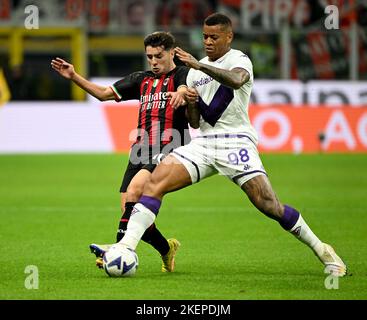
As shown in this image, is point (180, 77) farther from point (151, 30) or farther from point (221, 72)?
point (151, 30)

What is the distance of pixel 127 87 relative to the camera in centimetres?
959

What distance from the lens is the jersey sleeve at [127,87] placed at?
9.59 m

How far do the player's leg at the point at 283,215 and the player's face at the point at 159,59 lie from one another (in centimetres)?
139

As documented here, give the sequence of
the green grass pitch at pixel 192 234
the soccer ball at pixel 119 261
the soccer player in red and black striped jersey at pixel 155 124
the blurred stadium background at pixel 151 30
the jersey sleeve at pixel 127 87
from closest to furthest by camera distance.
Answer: the green grass pitch at pixel 192 234, the soccer ball at pixel 119 261, the soccer player in red and black striped jersey at pixel 155 124, the jersey sleeve at pixel 127 87, the blurred stadium background at pixel 151 30

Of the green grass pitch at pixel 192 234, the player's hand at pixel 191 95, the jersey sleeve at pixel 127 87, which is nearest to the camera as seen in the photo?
the green grass pitch at pixel 192 234

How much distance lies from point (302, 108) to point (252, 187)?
15249 millimetres

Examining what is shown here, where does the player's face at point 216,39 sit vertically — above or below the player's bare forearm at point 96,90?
above

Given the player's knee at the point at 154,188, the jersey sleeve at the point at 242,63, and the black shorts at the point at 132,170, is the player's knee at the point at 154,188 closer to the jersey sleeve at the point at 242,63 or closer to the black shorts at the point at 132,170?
the black shorts at the point at 132,170

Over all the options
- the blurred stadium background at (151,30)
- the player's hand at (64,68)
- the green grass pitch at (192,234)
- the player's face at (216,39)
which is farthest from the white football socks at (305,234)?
the blurred stadium background at (151,30)

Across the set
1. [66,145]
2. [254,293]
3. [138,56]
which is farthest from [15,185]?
[138,56]

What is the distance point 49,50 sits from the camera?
33500 mm

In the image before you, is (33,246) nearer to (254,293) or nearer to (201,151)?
(201,151)

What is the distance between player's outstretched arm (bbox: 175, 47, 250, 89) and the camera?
26.6 feet

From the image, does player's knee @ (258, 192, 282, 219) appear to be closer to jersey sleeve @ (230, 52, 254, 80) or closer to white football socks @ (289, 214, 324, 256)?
white football socks @ (289, 214, 324, 256)
